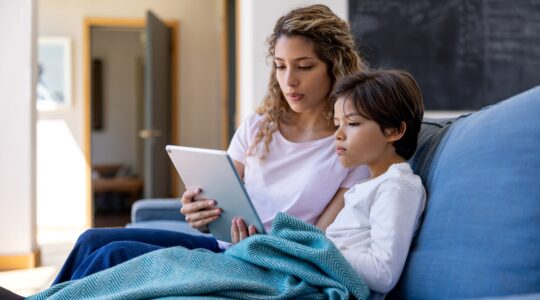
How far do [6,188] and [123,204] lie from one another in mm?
4061

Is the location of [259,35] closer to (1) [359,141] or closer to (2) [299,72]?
(2) [299,72]

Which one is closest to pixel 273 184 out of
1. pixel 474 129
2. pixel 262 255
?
pixel 262 255

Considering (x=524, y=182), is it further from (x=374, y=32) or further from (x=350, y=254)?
(x=374, y=32)

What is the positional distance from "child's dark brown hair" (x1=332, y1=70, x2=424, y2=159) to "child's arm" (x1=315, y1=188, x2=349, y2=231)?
0.96 feet

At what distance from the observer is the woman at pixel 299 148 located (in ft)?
5.59

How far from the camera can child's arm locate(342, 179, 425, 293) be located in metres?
1.23

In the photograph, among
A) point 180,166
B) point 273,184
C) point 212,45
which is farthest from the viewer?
point 212,45

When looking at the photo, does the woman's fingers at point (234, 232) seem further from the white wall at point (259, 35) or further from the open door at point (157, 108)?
the open door at point (157, 108)

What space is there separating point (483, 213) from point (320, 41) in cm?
78

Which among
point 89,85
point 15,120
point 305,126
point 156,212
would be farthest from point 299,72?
point 89,85

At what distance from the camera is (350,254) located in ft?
4.19

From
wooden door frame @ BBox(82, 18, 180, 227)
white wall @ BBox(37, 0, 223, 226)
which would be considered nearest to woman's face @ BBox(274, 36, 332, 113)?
white wall @ BBox(37, 0, 223, 226)

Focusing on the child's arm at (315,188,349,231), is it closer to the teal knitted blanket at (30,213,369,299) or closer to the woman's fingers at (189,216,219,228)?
the woman's fingers at (189,216,219,228)

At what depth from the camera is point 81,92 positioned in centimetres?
638
